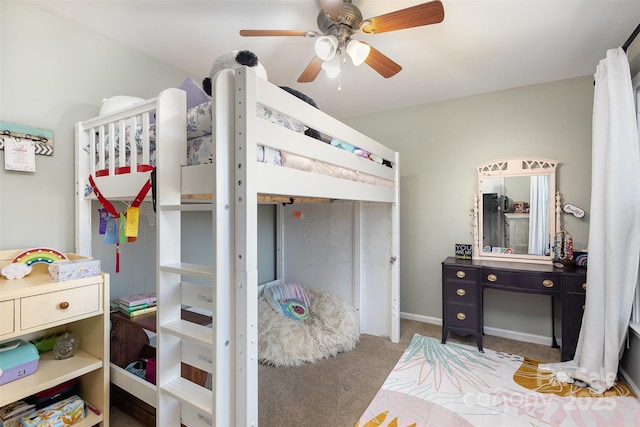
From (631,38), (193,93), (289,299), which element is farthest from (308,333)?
(631,38)

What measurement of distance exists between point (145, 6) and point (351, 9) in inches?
48.3

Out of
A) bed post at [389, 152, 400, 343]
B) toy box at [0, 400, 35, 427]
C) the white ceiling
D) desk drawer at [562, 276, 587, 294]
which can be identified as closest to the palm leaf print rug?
bed post at [389, 152, 400, 343]

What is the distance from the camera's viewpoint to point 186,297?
1246mm

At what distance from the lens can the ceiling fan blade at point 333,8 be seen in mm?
1361

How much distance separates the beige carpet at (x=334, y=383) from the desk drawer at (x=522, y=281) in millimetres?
607

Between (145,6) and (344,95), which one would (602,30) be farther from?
(145,6)

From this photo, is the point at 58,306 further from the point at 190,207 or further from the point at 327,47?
the point at 327,47

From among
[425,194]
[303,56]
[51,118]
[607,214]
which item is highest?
[303,56]

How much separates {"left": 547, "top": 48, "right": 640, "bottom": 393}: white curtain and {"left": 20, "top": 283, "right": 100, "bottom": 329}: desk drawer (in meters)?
3.04

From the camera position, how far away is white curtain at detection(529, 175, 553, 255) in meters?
2.61

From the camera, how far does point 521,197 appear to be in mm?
2711

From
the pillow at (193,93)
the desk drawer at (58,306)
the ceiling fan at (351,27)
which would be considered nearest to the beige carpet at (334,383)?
the desk drawer at (58,306)

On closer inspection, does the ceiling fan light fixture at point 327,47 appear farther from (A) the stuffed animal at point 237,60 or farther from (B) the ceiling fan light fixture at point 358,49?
(A) the stuffed animal at point 237,60

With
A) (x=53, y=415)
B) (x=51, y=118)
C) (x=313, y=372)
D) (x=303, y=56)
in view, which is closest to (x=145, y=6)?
(x=51, y=118)
